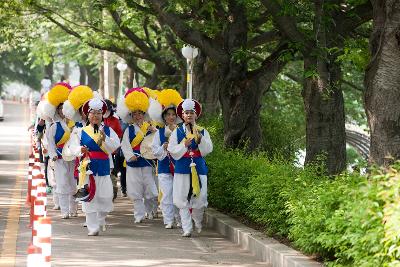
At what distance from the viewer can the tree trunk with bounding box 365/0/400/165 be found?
42.7ft

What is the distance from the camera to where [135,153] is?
17531 mm

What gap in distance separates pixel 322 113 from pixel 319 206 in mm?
6781

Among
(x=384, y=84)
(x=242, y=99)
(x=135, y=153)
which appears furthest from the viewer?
(x=242, y=99)

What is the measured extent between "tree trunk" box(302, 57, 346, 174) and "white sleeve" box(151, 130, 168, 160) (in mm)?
2437

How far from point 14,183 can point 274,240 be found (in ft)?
41.7

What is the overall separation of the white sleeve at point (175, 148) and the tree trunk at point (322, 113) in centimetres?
254

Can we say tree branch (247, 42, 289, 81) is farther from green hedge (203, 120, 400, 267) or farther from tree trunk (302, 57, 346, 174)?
green hedge (203, 120, 400, 267)

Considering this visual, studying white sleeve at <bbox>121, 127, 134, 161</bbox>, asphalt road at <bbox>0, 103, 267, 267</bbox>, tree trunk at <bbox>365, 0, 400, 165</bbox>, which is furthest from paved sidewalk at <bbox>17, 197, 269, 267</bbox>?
tree trunk at <bbox>365, 0, 400, 165</bbox>

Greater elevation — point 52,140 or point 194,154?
point 52,140

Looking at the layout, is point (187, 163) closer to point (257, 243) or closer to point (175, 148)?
point (175, 148)

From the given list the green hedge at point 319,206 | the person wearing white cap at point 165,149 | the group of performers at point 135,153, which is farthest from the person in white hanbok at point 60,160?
the green hedge at point 319,206

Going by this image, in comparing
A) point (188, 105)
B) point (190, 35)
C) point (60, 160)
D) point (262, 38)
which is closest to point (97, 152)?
point (188, 105)

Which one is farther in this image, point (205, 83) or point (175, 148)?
point (205, 83)

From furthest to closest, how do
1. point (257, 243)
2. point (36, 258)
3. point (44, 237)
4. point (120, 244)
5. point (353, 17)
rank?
point (353, 17), point (120, 244), point (257, 243), point (44, 237), point (36, 258)
